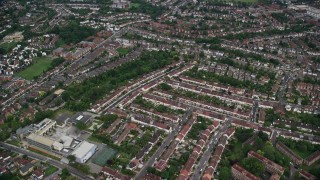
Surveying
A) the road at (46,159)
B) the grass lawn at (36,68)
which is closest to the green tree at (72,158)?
the road at (46,159)

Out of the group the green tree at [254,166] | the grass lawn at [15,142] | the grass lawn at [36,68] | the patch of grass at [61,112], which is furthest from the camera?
the grass lawn at [36,68]

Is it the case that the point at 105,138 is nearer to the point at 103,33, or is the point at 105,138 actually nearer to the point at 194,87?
the point at 194,87

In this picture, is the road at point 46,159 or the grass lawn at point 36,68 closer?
the road at point 46,159

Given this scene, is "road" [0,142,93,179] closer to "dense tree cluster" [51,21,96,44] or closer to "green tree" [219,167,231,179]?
"green tree" [219,167,231,179]

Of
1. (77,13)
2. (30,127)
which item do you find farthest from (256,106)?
(77,13)

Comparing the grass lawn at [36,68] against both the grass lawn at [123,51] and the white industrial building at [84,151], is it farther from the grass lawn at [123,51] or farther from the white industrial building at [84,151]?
the white industrial building at [84,151]

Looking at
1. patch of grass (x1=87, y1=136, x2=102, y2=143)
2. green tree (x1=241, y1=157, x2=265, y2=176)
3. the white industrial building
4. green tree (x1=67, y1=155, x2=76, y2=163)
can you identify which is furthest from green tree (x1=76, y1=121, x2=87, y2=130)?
green tree (x1=241, y1=157, x2=265, y2=176)
